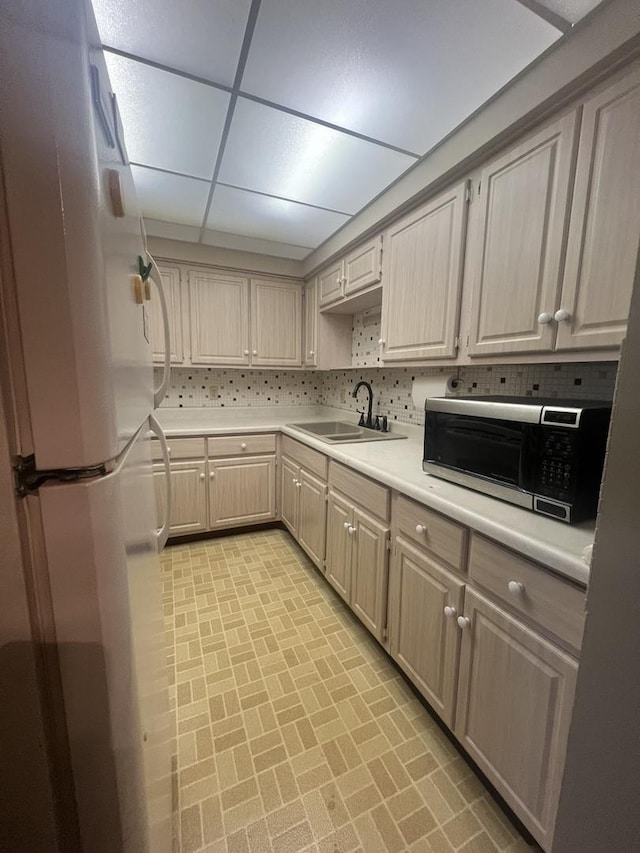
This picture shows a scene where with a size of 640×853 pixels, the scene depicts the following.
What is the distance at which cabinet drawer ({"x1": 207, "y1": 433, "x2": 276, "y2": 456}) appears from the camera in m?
2.54

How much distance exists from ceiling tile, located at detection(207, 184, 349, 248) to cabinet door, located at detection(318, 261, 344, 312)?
23 cm

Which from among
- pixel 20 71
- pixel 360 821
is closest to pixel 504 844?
pixel 360 821

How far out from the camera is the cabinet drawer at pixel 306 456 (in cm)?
202

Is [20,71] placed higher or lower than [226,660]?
higher

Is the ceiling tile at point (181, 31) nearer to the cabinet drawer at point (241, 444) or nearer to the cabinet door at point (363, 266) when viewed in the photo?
the cabinet door at point (363, 266)

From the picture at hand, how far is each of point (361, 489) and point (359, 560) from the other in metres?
0.36

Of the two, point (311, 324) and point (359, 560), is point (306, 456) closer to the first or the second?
point (359, 560)

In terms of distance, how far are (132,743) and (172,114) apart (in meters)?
1.96

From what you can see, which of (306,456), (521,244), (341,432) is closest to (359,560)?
(306,456)

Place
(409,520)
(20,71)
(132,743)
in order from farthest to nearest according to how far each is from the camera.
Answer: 1. (409,520)
2. (132,743)
3. (20,71)

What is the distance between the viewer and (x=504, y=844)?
956mm

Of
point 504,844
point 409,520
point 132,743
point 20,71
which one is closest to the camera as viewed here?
point 20,71

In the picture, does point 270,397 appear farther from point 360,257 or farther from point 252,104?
point 252,104

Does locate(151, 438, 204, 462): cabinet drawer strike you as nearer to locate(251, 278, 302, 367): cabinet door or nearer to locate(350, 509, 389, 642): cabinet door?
locate(251, 278, 302, 367): cabinet door
